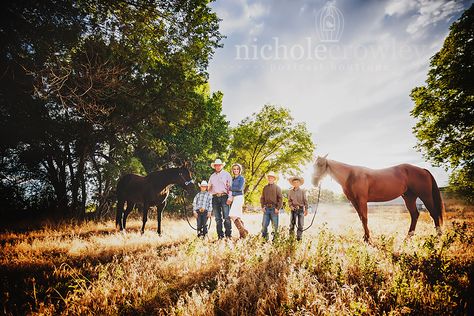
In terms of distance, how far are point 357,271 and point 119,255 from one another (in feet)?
16.9

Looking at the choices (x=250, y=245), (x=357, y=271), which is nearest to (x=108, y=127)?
(x=250, y=245)

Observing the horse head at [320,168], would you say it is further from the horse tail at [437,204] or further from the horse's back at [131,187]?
the horse's back at [131,187]

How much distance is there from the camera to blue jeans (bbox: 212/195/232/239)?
704cm

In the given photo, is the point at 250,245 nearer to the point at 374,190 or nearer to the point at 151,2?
the point at 374,190

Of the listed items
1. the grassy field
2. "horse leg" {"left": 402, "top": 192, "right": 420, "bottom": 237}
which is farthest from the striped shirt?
"horse leg" {"left": 402, "top": 192, "right": 420, "bottom": 237}

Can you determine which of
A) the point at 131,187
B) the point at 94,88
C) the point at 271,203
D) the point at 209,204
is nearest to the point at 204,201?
the point at 209,204

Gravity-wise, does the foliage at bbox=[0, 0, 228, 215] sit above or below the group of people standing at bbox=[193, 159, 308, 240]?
above

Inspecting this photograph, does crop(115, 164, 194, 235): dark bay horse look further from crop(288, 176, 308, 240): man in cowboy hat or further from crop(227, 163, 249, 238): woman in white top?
crop(288, 176, 308, 240): man in cowboy hat

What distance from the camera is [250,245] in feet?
18.2

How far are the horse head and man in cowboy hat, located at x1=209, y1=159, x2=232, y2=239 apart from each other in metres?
3.03

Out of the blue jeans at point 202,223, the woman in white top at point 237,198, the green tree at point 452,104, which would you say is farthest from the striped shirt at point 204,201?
the green tree at point 452,104

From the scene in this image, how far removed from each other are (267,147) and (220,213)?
20.3 meters

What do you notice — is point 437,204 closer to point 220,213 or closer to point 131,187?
point 220,213

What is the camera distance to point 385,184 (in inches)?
294
